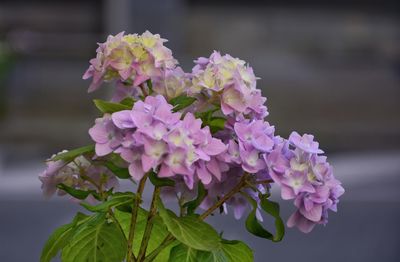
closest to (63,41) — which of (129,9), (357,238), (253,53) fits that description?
(253,53)

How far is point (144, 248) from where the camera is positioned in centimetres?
118

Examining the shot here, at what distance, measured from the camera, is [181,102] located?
3.83 ft

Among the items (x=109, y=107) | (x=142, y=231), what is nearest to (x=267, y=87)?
(x=142, y=231)

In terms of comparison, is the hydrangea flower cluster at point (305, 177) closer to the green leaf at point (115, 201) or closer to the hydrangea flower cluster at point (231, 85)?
the hydrangea flower cluster at point (231, 85)

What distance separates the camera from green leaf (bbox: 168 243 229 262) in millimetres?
1131

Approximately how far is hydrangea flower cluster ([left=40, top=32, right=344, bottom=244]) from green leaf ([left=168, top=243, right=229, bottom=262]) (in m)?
0.08

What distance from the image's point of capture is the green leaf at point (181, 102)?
1150 mm

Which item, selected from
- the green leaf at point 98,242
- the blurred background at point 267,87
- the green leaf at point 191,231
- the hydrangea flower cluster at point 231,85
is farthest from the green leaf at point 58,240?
the blurred background at point 267,87

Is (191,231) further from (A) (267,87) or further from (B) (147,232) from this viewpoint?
(A) (267,87)

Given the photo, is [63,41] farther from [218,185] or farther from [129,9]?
[218,185]

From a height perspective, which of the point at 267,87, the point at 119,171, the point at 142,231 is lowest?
the point at 267,87

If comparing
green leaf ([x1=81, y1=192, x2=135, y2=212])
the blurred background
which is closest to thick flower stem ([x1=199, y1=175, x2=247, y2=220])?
green leaf ([x1=81, y1=192, x2=135, y2=212])

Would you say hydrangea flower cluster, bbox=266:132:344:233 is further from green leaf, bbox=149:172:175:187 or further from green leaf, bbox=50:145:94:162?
green leaf, bbox=50:145:94:162

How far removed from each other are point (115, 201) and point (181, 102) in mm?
161
